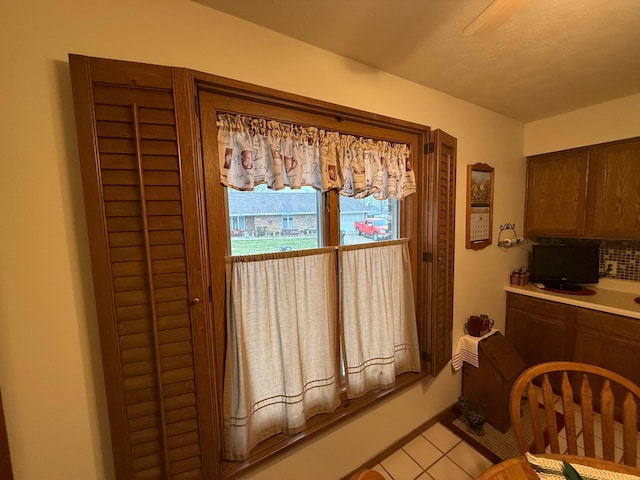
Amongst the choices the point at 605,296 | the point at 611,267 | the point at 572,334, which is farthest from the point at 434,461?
the point at 611,267

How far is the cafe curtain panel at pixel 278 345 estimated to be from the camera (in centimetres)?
112

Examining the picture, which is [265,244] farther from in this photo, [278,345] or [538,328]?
[538,328]

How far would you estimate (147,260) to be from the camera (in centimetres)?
83

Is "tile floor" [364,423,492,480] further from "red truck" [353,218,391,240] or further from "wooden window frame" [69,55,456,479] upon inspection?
"red truck" [353,218,391,240]

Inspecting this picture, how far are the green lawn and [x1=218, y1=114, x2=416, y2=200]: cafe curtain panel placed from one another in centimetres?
25

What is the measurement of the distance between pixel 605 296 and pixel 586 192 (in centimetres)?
84

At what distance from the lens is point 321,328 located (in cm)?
132

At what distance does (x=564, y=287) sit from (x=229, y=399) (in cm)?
278

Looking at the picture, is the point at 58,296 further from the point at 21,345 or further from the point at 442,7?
the point at 442,7

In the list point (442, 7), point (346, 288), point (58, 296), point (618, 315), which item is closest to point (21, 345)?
point (58, 296)

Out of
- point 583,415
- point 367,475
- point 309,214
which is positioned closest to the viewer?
point 367,475

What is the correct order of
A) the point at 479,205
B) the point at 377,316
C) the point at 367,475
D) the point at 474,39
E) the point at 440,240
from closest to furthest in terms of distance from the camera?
the point at 367,475, the point at 474,39, the point at 377,316, the point at 440,240, the point at 479,205

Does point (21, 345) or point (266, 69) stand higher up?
point (266, 69)

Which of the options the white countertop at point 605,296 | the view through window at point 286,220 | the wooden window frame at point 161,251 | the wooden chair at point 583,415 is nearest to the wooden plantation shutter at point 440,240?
the view through window at point 286,220
